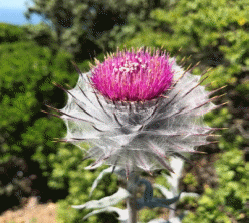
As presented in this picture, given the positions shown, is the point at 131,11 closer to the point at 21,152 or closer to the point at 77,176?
the point at 21,152

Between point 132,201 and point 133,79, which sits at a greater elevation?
point 133,79

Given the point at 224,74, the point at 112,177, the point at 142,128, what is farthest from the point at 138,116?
the point at 112,177

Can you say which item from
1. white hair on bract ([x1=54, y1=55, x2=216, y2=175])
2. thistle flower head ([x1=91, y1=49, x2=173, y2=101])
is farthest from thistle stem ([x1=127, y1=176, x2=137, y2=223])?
thistle flower head ([x1=91, y1=49, x2=173, y2=101])

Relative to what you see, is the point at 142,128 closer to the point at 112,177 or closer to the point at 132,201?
the point at 132,201

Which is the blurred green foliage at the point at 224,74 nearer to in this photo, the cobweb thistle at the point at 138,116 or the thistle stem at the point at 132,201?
the cobweb thistle at the point at 138,116

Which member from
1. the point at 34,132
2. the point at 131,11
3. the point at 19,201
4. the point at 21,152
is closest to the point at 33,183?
the point at 19,201

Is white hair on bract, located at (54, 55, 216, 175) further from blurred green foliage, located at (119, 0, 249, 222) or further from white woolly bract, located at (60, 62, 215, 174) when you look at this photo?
blurred green foliage, located at (119, 0, 249, 222)

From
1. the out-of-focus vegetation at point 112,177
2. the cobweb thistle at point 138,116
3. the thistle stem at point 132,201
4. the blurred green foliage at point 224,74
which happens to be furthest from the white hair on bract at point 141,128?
the out-of-focus vegetation at point 112,177
